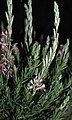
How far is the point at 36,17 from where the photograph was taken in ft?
12.5

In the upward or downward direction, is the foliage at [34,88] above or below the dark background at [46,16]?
below

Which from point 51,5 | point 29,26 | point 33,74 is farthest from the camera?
point 51,5

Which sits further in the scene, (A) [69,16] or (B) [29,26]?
(A) [69,16]

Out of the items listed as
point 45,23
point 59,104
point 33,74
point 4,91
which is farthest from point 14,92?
point 45,23

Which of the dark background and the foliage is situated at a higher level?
the dark background

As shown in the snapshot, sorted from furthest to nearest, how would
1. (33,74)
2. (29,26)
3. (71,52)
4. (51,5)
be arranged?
(51,5) → (71,52) → (33,74) → (29,26)

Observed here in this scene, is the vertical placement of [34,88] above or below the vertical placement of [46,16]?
below

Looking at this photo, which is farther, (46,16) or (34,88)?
(46,16)

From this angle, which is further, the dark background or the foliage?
the dark background

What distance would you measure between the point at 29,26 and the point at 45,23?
1.90 metres

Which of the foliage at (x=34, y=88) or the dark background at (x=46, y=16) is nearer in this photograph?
the foliage at (x=34, y=88)

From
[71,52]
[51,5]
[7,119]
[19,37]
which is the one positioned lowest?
[7,119]

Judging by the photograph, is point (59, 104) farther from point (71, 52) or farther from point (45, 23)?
point (45, 23)

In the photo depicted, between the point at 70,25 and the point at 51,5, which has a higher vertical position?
the point at 51,5
